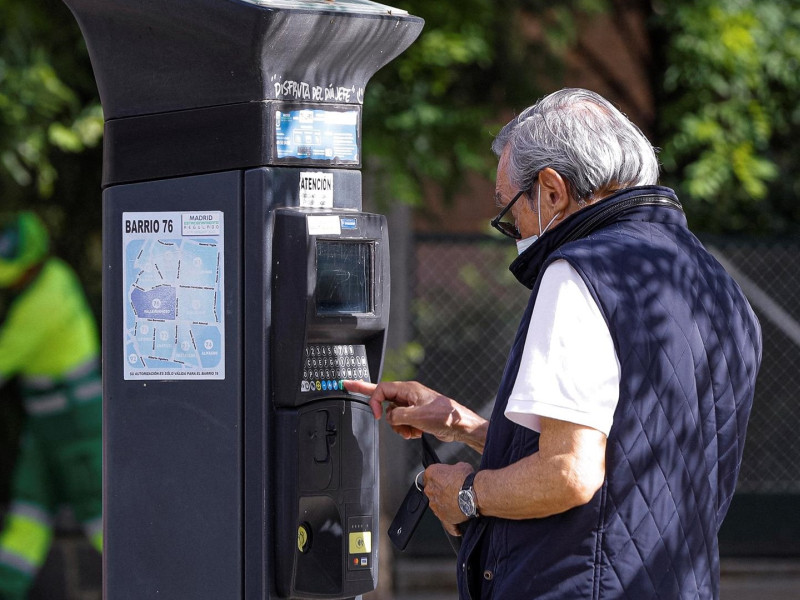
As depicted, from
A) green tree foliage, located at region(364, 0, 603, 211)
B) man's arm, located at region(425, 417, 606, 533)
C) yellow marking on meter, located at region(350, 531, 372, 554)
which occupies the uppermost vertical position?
green tree foliage, located at region(364, 0, 603, 211)

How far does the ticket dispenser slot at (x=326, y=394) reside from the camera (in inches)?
112

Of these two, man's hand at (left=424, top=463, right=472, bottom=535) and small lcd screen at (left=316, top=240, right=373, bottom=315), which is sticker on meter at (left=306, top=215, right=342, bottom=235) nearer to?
small lcd screen at (left=316, top=240, right=373, bottom=315)

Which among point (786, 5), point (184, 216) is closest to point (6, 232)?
point (184, 216)

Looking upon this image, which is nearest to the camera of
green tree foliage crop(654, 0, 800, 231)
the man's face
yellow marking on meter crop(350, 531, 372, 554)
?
the man's face

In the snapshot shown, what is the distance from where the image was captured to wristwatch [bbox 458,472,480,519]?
2.55m

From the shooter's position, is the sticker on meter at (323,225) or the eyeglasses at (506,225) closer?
the eyeglasses at (506,225)

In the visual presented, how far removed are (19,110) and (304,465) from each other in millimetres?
3341

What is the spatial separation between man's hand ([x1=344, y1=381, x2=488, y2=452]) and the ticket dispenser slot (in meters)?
0.07

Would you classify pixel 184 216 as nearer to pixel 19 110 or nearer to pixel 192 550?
pixel 192 550

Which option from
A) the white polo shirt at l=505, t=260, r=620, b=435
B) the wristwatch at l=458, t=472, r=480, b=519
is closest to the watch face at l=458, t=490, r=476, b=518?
the wristwatch at l=458, t=472, r=480, b=519

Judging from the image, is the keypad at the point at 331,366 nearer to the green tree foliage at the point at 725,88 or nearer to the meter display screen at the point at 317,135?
the meter display screen at the point at 317,135

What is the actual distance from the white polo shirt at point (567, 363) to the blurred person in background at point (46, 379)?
173 inches

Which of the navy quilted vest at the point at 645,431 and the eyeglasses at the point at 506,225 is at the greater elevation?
the eyeglasses at the point at 506,225

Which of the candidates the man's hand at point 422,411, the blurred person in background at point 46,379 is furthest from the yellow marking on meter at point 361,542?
the blurred person in background at point 46,379
